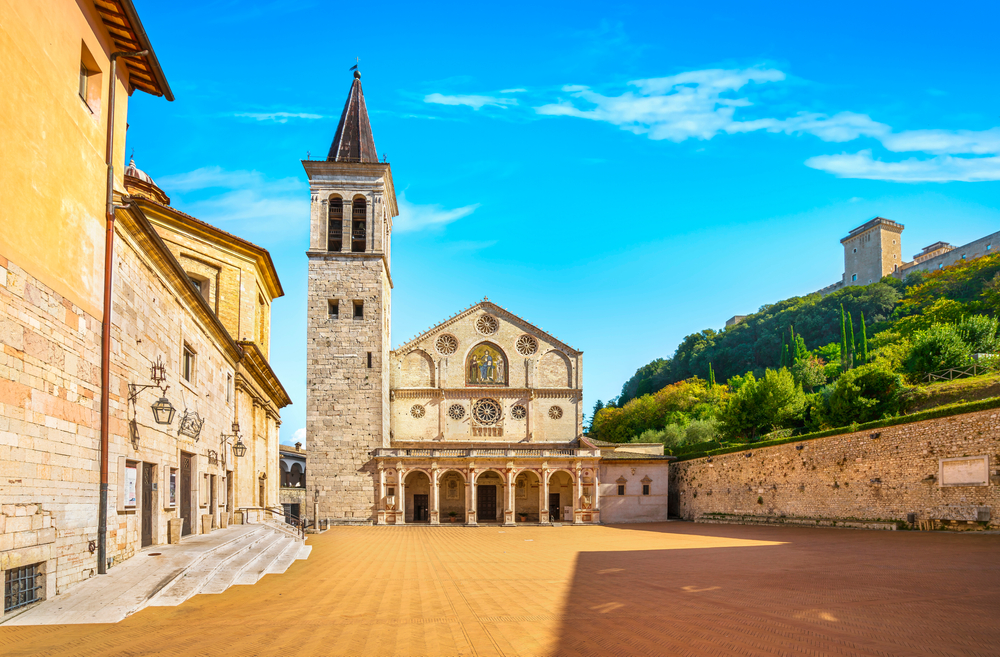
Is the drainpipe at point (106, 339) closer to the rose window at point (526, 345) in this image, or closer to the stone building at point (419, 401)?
the stone building at point (419, 401)

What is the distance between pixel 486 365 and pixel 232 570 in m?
35.7

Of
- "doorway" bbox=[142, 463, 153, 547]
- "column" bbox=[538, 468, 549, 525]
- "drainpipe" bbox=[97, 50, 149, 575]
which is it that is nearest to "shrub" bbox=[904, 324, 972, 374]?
"column" bbox=[538, 468, 549, 525]

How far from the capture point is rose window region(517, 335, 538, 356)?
4872 centimetres

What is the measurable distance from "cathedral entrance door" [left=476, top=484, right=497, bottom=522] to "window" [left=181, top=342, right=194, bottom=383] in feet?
101

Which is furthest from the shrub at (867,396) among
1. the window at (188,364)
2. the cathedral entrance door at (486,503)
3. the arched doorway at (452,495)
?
the window at (188,364)

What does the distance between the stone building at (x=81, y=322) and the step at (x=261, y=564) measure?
189 centimetres

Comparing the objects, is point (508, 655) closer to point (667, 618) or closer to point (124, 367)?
point (667, 618)

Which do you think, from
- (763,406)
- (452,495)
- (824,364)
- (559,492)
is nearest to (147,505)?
(452,495)

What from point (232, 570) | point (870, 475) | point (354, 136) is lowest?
point (232, 570)

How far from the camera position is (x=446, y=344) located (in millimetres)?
48094

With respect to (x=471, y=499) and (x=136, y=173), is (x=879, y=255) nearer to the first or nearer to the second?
(x=471, y=499)

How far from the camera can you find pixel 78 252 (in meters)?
10.2

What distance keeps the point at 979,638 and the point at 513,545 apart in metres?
19.3

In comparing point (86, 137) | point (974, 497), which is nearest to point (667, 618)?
point (86, 137)
